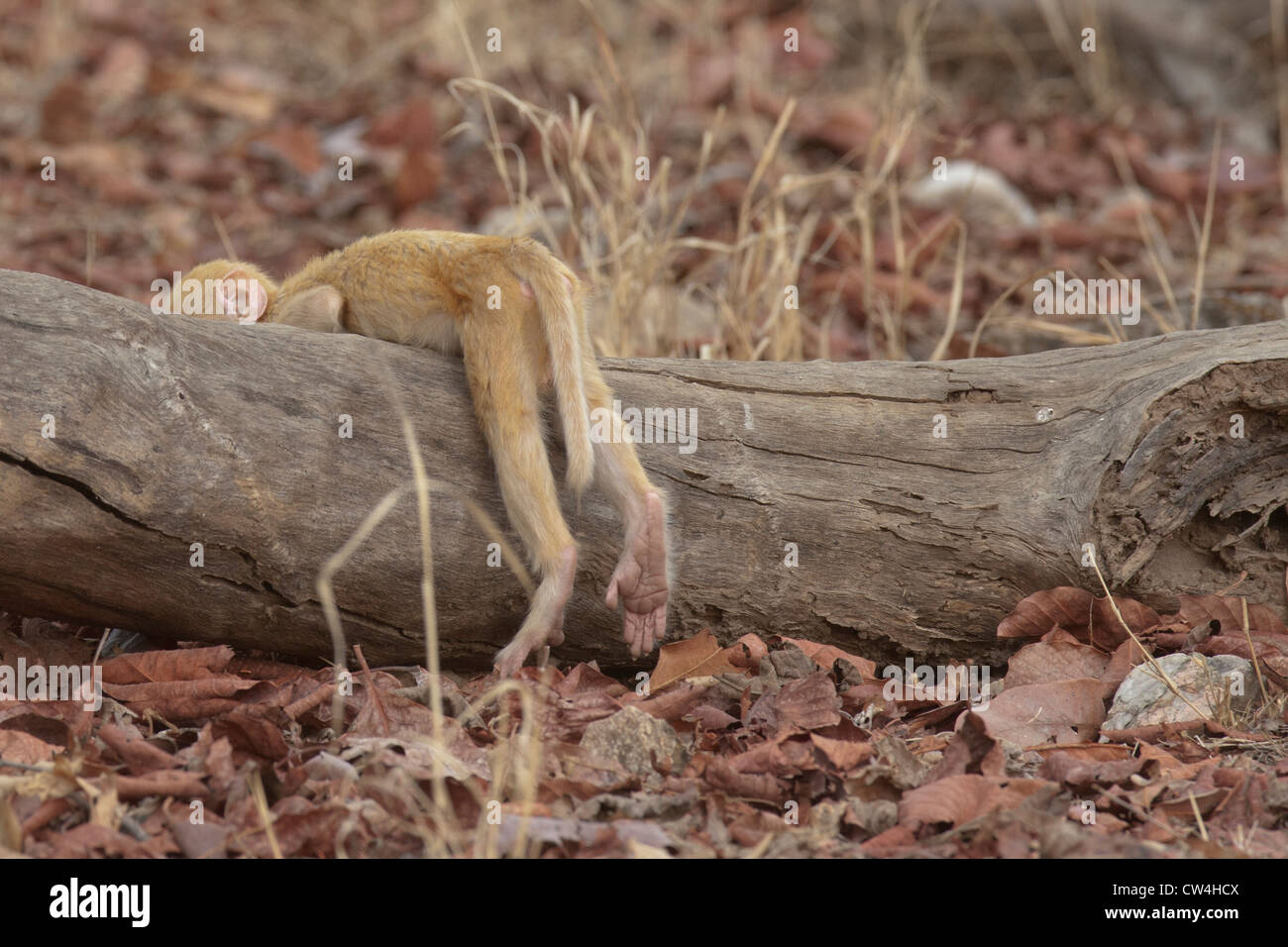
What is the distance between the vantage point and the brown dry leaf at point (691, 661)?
3.75 meters

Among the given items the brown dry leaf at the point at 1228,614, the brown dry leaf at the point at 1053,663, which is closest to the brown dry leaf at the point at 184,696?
the brown dry leaf at the point at 1053,663

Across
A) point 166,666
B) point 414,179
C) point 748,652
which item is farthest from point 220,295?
point 414,179

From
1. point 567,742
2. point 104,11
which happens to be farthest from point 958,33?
point 567,742

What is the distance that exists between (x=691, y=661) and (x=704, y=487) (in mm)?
525

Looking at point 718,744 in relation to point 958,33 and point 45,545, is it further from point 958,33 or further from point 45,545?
point 958,33

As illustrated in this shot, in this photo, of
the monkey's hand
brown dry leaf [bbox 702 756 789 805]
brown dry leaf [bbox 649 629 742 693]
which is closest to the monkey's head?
the monkey's hand

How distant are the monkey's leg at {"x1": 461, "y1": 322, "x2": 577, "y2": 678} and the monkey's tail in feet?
0.29

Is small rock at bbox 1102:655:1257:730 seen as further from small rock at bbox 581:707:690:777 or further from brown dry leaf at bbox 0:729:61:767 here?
brown dry leaf at bbox 0:729:61:767

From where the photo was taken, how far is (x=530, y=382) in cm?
376

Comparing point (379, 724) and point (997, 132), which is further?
point (997, 132)

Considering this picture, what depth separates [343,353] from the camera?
3.74 meters

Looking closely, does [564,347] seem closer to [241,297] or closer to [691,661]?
[691,661]

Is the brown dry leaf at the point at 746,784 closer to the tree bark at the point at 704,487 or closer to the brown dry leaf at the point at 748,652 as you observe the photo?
the brown dry leaf at the point at 748,652
